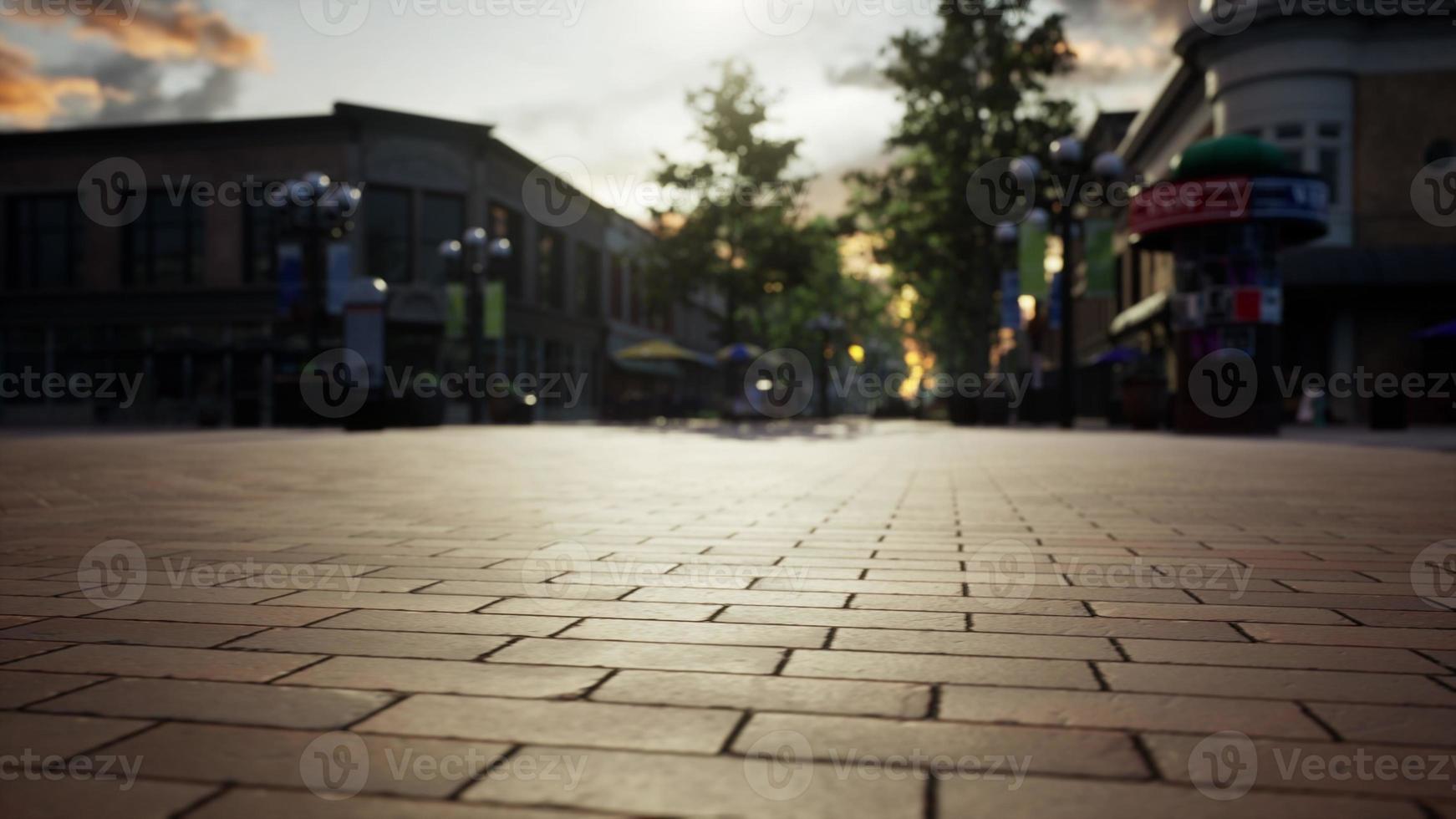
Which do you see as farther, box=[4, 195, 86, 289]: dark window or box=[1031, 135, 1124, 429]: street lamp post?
box=[4, 195, 86, 289]: dark window

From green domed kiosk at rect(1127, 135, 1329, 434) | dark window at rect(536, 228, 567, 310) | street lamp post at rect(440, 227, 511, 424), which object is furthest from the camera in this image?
dark window at rect(536, 228, 567, 310)

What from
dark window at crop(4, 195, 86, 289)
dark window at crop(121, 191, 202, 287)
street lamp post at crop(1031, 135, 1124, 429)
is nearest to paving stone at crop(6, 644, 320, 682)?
street lamp post at crop(1031, 135, 1124, 429)

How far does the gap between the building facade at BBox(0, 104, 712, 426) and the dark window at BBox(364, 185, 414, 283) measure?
0.15 ft

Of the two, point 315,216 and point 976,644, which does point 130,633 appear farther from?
point 315,216

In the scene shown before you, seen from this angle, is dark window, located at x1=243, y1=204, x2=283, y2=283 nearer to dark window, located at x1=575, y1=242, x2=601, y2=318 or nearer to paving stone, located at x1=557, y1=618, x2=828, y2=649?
dark window, located at x1=575, y1=242, x2=601, y2=318

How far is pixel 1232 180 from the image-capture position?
57.5 ft

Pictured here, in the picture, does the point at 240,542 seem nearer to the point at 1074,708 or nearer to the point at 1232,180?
the point at 1074,708

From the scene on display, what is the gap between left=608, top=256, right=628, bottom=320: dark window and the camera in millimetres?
50056

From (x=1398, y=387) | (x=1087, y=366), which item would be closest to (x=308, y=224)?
(x=1398, y=387)

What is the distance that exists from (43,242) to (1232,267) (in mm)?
36431

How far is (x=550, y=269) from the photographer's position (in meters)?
42.6

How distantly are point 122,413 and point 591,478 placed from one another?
3058cm

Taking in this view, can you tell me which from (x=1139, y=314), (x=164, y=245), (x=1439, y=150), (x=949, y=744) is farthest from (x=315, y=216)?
(x=1439, y=150)

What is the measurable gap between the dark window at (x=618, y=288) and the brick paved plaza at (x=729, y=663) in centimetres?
4427
